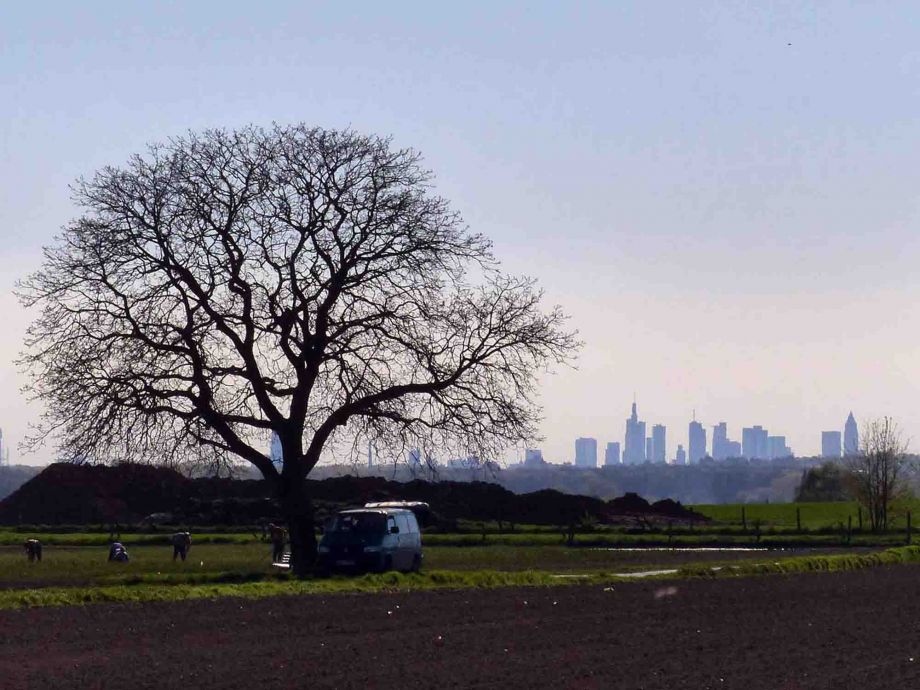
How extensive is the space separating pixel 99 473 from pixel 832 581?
70.1 metres

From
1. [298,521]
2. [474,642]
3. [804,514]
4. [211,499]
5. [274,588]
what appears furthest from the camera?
[804,514]

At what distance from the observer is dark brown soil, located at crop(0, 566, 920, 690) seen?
16281mm

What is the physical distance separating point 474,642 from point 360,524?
17119 mm

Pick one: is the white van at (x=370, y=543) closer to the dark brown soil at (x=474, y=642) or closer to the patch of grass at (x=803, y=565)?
the dark brown soil at (x=474, y=642)

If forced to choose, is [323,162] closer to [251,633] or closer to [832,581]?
[832,581]

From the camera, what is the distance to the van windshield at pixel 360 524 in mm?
36594

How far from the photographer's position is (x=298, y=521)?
38094 mm

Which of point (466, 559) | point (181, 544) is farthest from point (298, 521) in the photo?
point (466, 559)

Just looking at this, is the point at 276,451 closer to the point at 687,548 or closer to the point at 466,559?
the point at 466,559

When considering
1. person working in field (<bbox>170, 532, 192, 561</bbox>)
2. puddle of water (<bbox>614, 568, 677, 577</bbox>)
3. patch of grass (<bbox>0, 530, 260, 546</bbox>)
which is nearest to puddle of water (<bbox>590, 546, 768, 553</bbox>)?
patch of grass (<bbox>0, 530, 260, 546</bbox>)

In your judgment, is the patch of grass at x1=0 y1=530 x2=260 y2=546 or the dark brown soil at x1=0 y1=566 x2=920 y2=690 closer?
the dark brown soil at x1=0 y1=566 x2=920 y2=690

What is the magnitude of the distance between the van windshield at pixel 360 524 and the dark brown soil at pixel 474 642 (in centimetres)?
740

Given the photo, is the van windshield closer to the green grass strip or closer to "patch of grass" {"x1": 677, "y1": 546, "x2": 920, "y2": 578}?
the green grass strip

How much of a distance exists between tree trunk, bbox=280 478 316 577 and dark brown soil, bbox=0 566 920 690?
9.34m
